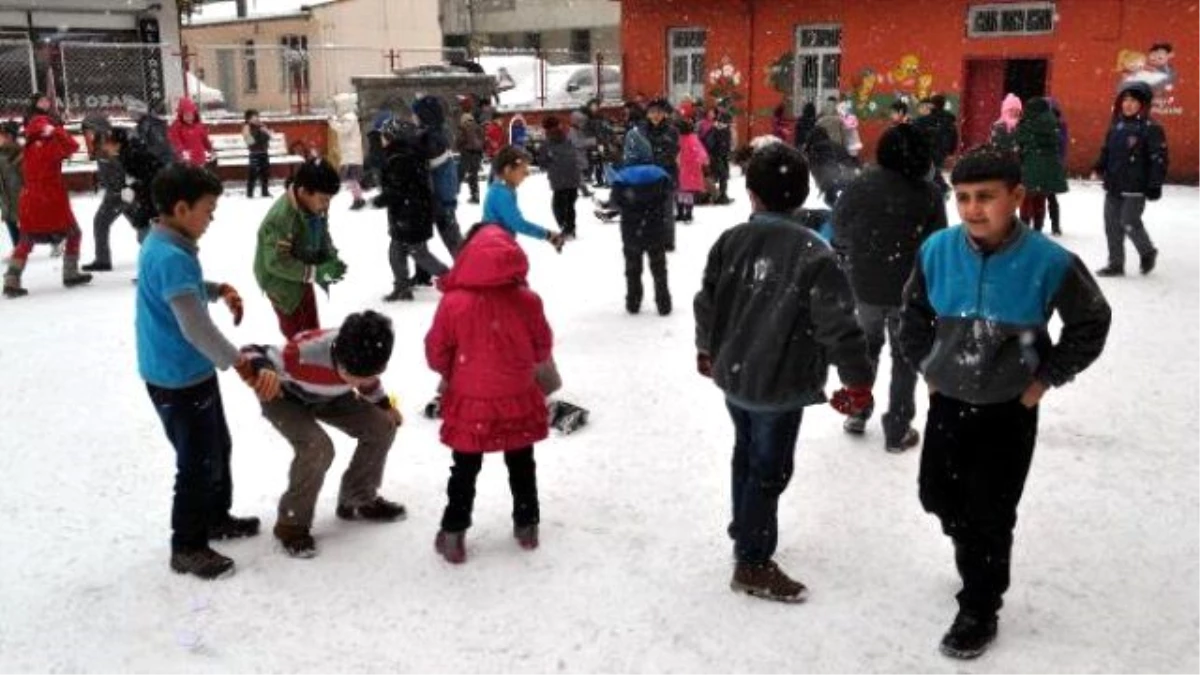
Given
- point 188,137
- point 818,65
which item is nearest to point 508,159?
point 188,137

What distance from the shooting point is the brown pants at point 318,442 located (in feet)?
12.8

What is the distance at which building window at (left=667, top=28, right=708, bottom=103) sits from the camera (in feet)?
76.2

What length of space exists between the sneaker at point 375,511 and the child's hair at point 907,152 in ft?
8.80

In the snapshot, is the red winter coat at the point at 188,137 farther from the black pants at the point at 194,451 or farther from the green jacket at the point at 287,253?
the black pants at the point at 194,451

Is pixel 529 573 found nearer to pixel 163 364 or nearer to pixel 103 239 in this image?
pixel 163 364

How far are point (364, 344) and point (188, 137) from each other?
544 inches

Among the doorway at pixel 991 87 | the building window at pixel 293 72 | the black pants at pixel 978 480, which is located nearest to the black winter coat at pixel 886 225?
the black pants at pixel 978 480

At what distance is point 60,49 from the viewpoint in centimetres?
1797

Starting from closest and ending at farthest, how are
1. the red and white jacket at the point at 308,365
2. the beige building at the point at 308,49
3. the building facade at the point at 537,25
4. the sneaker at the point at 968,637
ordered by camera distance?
the sneaker at the point at 968,637 → the red and white jacket at the point at 308,365 → the beige building at the point at 308,49 → the building facade at the point at 537,25

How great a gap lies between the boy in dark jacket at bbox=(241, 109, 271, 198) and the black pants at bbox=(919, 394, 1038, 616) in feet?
48.9

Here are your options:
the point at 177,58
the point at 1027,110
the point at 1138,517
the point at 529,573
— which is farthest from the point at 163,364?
the point at 177,58

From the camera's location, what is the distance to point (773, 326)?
3.37 metres

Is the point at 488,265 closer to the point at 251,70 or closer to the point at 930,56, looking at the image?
the point at 930,56

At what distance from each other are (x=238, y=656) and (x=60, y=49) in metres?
17.9
